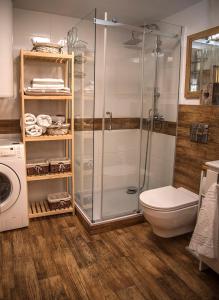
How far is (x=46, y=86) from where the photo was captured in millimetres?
2627

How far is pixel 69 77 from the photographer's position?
2.96 meters

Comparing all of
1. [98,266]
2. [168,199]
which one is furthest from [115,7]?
[98,266]

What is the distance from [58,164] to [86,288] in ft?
4.55

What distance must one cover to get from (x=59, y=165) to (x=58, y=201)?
44 cm

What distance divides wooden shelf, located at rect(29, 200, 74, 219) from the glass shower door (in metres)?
0.52

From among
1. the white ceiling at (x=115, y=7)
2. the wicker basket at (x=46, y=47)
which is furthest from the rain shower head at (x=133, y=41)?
the wicker basket at (x=46, y=47)

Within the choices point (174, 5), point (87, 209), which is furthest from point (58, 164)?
point (174, 5)

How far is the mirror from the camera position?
2.41m

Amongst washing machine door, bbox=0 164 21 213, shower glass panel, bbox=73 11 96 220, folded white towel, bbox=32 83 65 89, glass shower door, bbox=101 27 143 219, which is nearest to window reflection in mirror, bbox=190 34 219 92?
glass shower door, bbox=101 27 143 219

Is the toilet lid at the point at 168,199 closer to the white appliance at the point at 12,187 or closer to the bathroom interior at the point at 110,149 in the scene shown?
the bathroom interior at the point at 110,149

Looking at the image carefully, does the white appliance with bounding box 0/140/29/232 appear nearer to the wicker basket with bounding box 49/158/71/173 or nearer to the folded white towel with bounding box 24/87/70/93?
the wicker basket with bounding box 49/158/71/173

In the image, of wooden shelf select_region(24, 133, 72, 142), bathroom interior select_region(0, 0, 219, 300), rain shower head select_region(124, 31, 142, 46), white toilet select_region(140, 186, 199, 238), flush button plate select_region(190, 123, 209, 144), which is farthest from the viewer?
rain shower head select_region(124, 31, 142, 46)

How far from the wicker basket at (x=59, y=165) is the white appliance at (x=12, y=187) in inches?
13.9

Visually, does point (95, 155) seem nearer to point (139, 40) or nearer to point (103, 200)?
point (103, 200)
